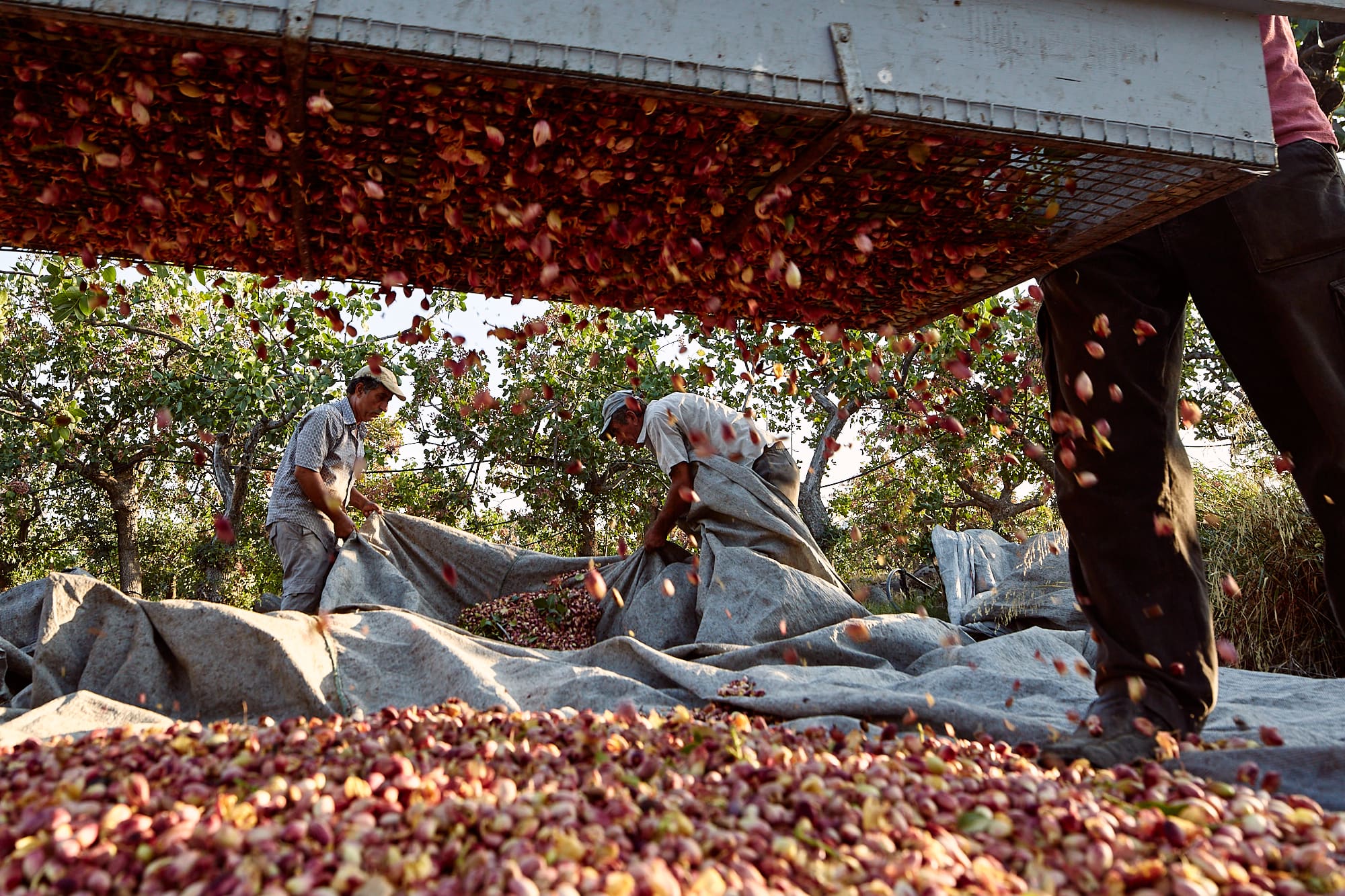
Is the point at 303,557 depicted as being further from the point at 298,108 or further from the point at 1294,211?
the point at 1294,211

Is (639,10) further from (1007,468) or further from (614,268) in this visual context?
(1007,468)

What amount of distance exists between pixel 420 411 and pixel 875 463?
6250mm

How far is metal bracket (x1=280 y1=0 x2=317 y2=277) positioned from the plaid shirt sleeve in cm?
256

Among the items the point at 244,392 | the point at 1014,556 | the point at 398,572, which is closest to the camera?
the point at 398,572

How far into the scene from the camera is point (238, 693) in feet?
7.93

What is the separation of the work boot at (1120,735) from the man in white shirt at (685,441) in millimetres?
2477

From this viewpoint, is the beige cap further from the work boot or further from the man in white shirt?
the work boot

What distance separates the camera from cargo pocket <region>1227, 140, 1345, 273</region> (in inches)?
71.1

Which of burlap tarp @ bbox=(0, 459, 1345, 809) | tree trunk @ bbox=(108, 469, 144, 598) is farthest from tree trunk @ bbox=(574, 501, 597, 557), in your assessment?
burlap tarp @ bbox=(0, 459, 1345, 809)

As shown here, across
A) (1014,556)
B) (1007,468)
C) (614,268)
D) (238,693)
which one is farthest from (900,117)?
(1007,468)

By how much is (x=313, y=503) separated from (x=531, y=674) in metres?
2.34

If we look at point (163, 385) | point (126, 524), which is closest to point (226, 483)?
point (163, 385)

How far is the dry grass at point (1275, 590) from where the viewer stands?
396cm

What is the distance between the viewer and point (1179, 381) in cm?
208
